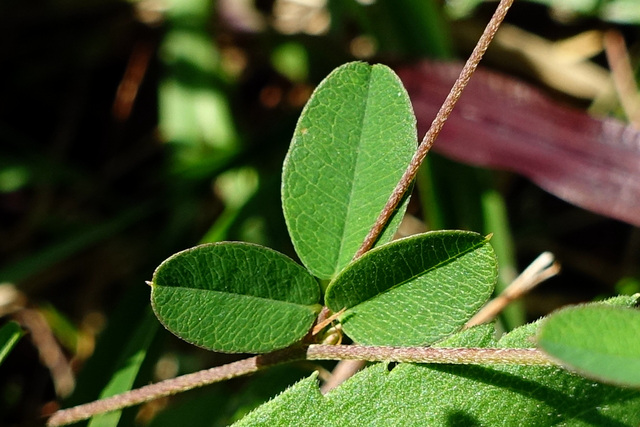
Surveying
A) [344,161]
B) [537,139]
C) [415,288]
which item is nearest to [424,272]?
Result: [415,288]

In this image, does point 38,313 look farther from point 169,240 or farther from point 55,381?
point 169,240

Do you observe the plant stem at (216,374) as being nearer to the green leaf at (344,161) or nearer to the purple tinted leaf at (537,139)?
the green leaf at (344,161)

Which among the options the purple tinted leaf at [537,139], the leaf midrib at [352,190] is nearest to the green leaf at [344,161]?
the leaf midrib at [352,190]

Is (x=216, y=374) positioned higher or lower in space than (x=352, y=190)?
lower

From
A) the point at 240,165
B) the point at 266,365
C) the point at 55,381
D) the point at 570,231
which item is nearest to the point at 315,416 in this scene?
the point at 266,365

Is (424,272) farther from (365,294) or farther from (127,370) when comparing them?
(127,370)

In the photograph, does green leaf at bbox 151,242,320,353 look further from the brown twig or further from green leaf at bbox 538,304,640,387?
green leaf at bbox 538,304,640,387
